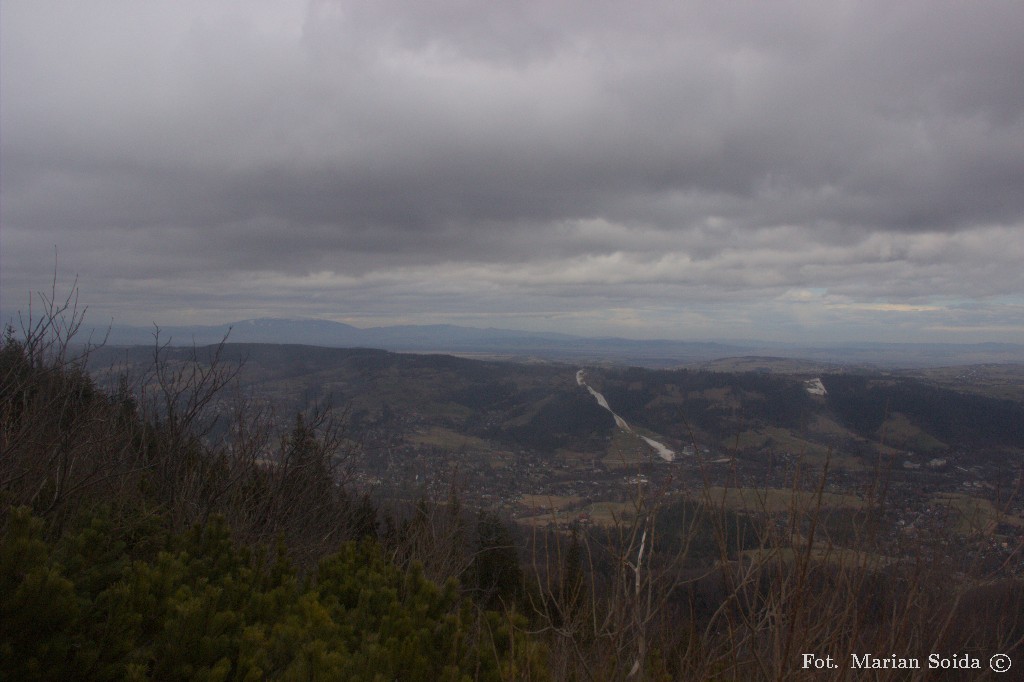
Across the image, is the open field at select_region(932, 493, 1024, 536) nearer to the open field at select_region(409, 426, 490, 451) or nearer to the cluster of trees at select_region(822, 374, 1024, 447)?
the cluster of trees at select_region(822, 374, 1024, 447)

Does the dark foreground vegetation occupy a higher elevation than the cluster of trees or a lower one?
higher

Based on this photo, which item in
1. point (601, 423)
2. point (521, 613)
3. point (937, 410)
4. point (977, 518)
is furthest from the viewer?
point (601, 423)

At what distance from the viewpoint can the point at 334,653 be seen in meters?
2.88

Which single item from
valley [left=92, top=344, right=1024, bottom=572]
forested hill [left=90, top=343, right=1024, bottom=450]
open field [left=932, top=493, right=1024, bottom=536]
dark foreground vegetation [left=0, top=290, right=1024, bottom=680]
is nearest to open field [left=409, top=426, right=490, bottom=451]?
valley [left=92, top=344, right=1024, bottom=572]

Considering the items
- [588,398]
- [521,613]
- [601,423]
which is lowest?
[601,423]

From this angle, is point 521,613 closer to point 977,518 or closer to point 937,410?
point 977,518

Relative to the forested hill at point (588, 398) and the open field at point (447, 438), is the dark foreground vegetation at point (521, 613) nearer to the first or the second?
the forested hill at point (588, 398)

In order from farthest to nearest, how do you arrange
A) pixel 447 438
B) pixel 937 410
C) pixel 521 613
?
pixel 447 438
pixel 937 410
pixel 521 613

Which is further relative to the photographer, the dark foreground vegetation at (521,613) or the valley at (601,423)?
the valley at (601,423)

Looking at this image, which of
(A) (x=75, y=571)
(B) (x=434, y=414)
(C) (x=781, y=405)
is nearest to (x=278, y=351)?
(B) (x=434, y=414)

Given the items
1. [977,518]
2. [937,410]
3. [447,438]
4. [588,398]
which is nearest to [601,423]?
[588,398]

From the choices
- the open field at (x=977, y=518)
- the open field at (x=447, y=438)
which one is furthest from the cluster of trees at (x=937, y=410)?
the open field at (x=977, y=518)

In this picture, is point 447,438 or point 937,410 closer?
point 937,410

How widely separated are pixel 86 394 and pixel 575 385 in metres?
77.8
